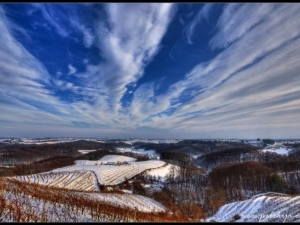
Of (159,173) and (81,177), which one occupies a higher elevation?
(81,177)

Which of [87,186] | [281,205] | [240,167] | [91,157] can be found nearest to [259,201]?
[281,205]

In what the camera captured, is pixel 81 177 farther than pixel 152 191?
Yes

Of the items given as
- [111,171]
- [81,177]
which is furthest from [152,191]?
[111,171]

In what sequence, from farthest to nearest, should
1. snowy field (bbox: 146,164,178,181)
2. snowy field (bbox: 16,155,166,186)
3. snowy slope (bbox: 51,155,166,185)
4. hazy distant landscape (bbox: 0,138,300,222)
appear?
snowy field (bbox: 146,164,178,181)
snowy slope (bbox: 51,155,166,185)
snowy field (bbox: 16,155,166,186)
hazy distant landscape (bbox: 0,138,300,222)

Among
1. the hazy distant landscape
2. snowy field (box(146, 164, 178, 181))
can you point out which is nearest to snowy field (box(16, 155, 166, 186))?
the hazy distant landscape

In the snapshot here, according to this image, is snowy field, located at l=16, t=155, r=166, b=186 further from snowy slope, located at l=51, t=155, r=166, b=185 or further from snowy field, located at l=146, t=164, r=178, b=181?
snowy field, located at l=146, t=164, r=178, b=181

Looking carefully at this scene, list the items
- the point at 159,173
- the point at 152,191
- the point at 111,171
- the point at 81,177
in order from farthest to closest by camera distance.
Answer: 1. the point at 159,173
2. the point at 111,171
3. the point at 81,177
4. the point at 152,191

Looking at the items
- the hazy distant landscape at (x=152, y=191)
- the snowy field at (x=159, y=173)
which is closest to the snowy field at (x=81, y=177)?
the hazy distant landscape at (x=152, y=191)

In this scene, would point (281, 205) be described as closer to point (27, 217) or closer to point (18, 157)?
point (27, 217)

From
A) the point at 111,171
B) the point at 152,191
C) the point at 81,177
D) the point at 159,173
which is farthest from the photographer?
the point at 159,173

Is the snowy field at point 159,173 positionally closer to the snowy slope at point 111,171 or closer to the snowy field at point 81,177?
the snowy slope at point 111,171

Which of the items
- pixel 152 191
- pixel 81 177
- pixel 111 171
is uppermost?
pixel 81 177

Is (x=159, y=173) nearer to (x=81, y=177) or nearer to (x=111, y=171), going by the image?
(x=111, y=171)
